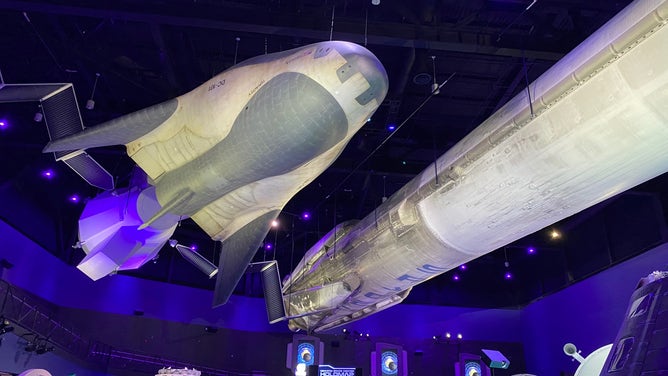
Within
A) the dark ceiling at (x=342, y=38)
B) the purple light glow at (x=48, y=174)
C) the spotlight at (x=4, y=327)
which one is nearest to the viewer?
the dark ceiling at (x=342, y=38)

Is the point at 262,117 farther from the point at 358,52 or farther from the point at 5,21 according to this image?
the point at 5,21

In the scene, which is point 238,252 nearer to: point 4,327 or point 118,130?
point 118,130

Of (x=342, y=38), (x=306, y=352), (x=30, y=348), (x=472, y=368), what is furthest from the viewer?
(x=306, y=352)

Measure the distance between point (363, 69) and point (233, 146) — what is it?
2.37m

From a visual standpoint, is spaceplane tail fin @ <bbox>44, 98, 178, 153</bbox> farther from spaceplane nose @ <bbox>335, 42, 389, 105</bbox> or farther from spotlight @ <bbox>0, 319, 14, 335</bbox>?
spotlight @ <bbox>0, 319, 14, 335</bbox>

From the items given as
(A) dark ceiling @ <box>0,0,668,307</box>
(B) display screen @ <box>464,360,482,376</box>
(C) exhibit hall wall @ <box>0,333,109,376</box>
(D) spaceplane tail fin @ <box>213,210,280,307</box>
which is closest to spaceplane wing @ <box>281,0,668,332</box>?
(A) dark ceiling @ <box>0,0,668,307</box>

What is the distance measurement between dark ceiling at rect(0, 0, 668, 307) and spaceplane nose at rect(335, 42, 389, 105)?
215cm

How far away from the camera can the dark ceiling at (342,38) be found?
25.6ft

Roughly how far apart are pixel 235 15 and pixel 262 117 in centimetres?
249

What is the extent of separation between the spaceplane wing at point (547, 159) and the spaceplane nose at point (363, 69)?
1.94 meters

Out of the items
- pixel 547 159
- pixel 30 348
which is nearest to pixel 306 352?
pixel 30 348

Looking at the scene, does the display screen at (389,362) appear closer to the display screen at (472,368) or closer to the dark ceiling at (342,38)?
the display screen at (472,368)

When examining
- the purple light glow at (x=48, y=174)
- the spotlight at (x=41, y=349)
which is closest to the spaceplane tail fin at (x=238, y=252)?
the spotlight at (x=41, y=349)

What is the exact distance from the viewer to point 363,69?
5449mm
